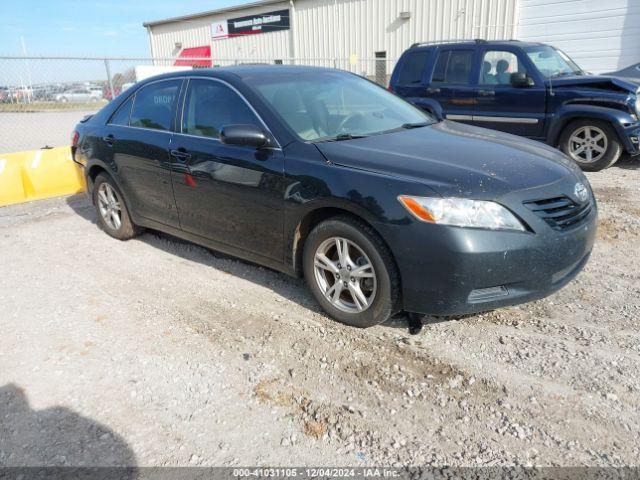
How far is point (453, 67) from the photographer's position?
855 centimetres

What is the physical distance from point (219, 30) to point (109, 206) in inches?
1057

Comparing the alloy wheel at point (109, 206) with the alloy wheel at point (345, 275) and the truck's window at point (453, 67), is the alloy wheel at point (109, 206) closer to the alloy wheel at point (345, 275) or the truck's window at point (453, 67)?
the alloy wheel at point (345, 275)

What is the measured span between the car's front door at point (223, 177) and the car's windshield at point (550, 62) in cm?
595

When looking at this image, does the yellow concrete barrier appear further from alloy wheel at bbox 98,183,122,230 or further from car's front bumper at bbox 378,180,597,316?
car's front bumper at bbox 378,180,597,316

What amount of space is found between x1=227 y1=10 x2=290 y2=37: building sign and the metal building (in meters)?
0.05

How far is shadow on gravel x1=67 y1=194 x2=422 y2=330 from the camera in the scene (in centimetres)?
374

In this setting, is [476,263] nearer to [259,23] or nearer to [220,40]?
[259,23]

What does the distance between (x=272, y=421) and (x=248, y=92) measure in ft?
7.78

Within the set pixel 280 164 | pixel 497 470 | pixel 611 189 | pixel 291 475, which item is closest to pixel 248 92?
pixel 280 164

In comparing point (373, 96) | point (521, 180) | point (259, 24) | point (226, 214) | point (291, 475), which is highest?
point (259, 24)

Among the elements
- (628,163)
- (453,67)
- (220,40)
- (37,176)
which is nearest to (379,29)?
(220,40)

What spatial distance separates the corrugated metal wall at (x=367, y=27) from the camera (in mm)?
17766

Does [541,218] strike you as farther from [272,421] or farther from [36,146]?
[36,146]

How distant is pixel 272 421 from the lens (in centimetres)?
256
